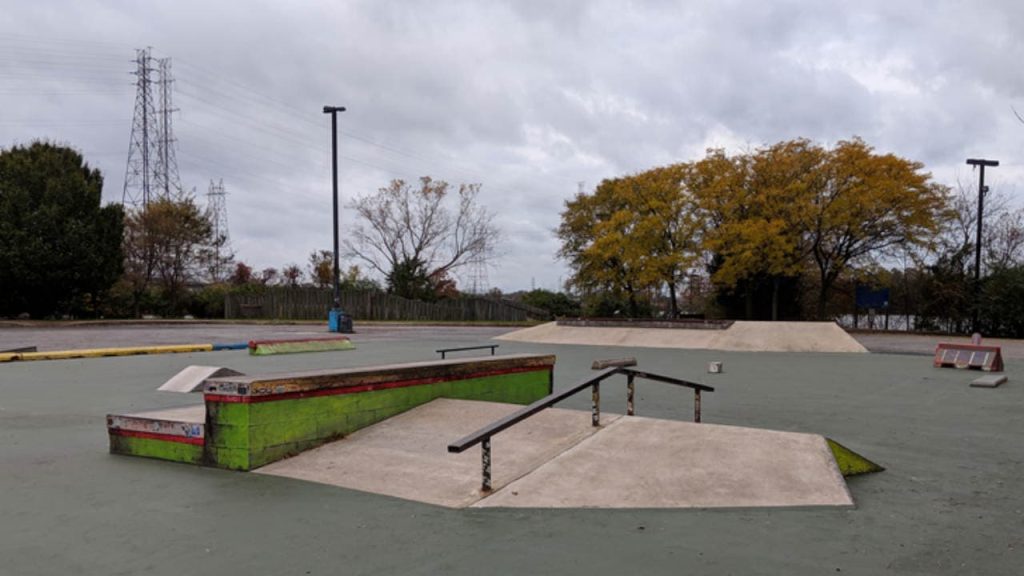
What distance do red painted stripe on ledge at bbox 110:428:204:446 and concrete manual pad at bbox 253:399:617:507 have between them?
66 cm

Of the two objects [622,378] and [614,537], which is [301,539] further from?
[622,378]

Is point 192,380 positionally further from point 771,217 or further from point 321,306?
point 321,306

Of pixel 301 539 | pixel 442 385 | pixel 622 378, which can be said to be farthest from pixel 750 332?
pixel 301 539

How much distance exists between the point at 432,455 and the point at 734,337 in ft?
55.3

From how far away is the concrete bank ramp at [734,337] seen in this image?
63.5ft

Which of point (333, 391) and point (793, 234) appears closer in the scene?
point (333, 391)

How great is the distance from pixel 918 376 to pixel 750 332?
8.09 meters

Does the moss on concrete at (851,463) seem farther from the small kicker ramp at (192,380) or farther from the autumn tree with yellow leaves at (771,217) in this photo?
the autumn tree with yellow leaves at (771,217)

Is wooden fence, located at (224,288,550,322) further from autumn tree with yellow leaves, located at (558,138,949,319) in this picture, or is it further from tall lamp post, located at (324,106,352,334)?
tall lamp post, located at (324,106,352,334)

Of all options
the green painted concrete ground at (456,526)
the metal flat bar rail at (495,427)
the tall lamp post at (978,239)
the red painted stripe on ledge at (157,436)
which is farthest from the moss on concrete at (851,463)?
the tall lamp post at (978,239)

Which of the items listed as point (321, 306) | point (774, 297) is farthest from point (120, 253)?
point (774, 297)

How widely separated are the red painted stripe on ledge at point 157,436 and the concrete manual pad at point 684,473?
7.82 ft

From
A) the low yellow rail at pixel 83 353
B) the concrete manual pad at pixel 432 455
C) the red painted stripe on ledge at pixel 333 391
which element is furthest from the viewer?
the low yellow rail at pixel 83 353

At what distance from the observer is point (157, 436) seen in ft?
17.7
